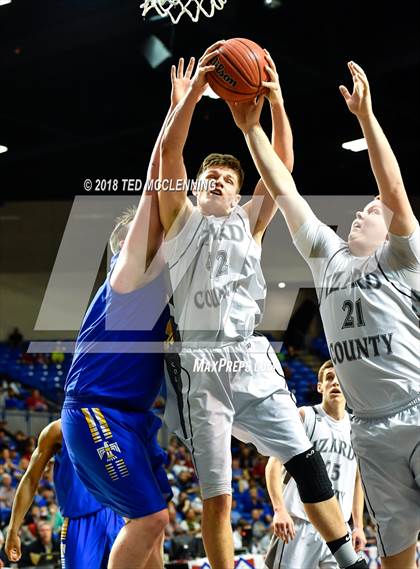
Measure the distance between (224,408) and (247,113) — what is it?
131cm

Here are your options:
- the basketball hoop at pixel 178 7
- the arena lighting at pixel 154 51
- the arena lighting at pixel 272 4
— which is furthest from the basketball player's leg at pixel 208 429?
the arena lighting at pixel 272 4

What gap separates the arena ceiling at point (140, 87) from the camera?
5023mm

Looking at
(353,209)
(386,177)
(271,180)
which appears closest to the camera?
(386,177)

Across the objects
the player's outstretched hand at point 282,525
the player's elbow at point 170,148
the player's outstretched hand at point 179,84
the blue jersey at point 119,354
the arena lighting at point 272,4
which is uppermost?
the arena lighting at point 272,4

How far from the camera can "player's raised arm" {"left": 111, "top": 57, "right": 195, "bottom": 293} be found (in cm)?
361

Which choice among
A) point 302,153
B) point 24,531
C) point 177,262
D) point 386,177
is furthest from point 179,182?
point 24,531

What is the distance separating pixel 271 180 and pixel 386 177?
0.55m

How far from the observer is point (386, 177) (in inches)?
122

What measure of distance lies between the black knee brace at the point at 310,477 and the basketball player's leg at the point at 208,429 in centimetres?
31

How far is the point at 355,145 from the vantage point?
5.77 m

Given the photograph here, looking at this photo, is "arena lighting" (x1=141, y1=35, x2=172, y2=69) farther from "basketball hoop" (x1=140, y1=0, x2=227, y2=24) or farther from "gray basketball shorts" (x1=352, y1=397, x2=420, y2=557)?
"gray basketball shorts" (x1=352, y1=397, x2=420, y2=557)

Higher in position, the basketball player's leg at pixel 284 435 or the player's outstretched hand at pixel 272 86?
the player's outstretched hand at pixel 272 86

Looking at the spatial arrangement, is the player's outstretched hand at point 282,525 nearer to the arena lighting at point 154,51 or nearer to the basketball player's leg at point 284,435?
the basketball player's leg at point 284,435

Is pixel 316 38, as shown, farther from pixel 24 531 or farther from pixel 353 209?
pixel 24 531
